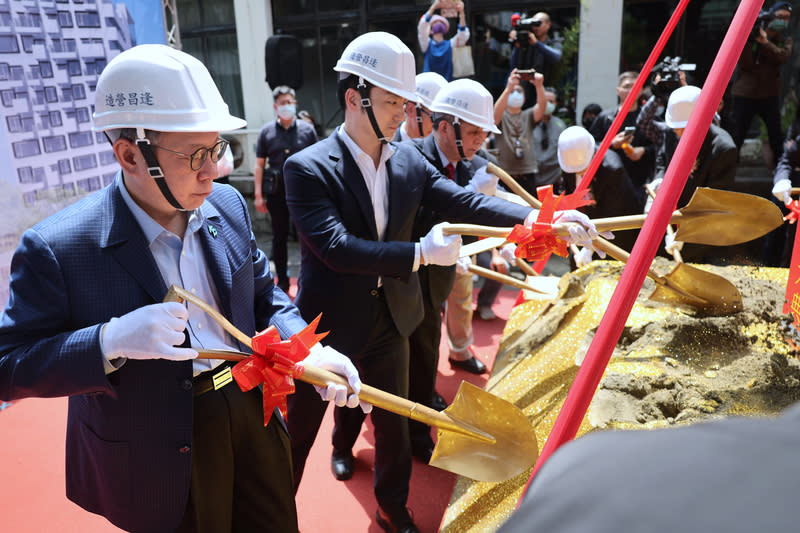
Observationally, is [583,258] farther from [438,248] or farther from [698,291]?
[438,248]

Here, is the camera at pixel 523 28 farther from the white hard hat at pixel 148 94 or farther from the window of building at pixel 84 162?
the white hard hat at pixel 148 94

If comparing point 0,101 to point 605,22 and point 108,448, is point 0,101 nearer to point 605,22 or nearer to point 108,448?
point 108,448

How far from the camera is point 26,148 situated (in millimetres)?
3414

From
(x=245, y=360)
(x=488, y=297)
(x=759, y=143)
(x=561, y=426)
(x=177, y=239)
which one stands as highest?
(x=177, y=239)

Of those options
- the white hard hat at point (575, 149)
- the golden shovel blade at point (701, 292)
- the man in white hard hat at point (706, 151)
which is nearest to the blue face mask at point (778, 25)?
the man in white hard hat at point (706, 151)

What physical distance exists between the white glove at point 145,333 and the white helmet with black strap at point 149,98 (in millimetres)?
282

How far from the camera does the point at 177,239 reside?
1445 millimetres

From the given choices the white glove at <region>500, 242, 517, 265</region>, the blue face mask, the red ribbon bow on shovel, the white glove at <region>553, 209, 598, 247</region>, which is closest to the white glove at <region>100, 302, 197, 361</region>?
the red ribbon bow on shovel

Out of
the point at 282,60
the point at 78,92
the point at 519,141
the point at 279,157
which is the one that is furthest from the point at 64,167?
the point at 519,141

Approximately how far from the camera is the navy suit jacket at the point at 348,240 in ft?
6.76

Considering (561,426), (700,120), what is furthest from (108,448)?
(700,120)

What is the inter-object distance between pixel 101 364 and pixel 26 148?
2.80 m

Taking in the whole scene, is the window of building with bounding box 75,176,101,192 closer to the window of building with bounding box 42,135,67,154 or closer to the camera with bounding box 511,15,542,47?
the window of building with bounding box 42,135,67,154

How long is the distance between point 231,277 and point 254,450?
18.1 inches
